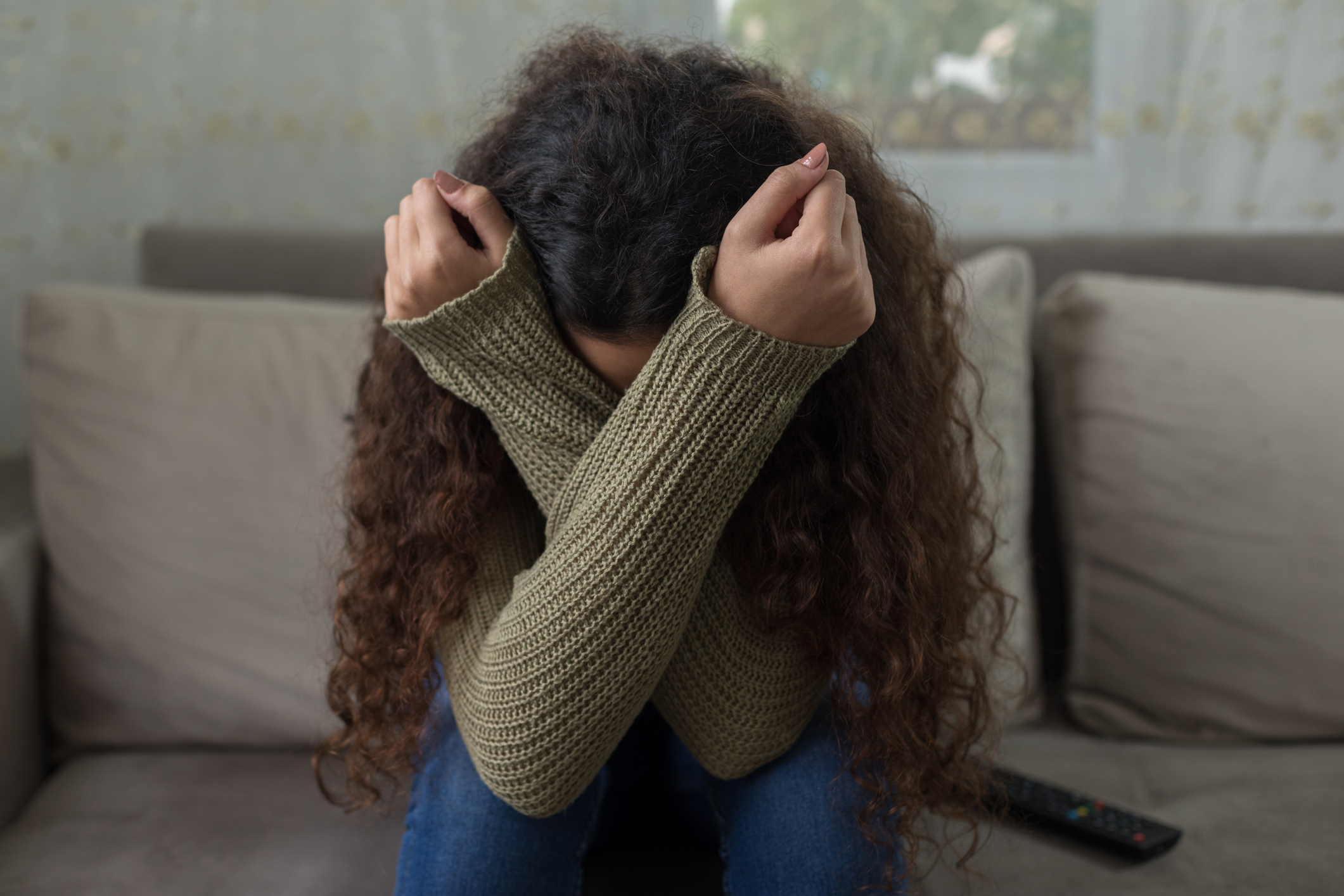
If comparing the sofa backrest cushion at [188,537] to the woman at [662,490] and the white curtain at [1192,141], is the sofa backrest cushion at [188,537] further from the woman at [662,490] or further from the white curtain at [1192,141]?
the white curtain at [1192,141]

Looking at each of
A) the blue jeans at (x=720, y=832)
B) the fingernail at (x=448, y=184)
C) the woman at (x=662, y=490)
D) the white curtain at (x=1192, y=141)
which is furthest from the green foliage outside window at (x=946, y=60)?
the blue jeans at (x=720, y=832)

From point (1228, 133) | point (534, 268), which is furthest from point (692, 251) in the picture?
point (1228, 133)

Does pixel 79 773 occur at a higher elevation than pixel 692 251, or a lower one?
lower

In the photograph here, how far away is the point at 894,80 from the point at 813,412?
852 millimetres

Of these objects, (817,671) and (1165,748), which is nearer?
(817,671)

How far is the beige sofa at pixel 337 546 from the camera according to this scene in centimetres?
93

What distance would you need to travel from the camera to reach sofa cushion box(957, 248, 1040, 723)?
0.95m

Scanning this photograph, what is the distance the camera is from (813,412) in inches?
26.2

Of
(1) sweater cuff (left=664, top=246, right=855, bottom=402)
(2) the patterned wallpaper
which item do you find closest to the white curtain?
(2) the patterned wallpaper

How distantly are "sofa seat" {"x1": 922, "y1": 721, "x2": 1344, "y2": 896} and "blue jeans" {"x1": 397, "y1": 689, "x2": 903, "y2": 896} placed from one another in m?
0.14

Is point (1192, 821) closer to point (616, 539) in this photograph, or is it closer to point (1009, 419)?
point (1009, 419)

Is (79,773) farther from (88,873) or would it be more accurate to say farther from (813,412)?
(813,412)

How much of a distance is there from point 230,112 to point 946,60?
98 cm

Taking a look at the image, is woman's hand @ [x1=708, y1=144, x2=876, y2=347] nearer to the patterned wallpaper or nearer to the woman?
the woman
